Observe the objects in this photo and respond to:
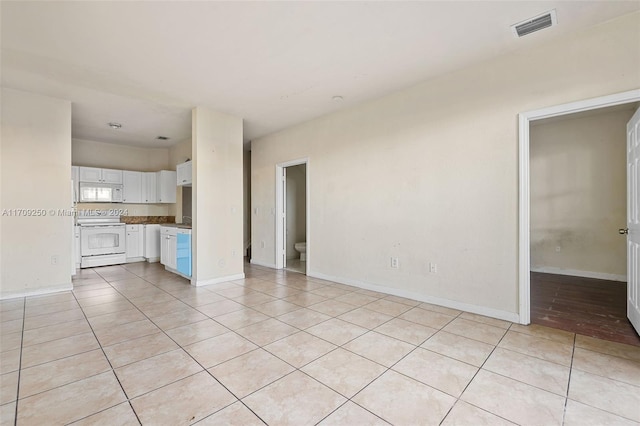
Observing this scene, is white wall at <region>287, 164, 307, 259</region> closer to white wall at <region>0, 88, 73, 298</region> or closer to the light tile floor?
the light tile floor

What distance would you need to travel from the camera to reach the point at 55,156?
3914 mm

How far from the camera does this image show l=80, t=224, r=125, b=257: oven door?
5465mm

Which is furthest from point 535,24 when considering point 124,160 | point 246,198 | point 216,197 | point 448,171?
point 124,160

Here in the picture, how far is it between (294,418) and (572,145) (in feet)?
20.3

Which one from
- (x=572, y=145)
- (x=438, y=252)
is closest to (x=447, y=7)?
(x=438, y=252)

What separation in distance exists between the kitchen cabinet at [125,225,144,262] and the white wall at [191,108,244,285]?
2.72 metres

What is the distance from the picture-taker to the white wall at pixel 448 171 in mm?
2619

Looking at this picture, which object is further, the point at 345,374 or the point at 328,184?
the point at 328,184

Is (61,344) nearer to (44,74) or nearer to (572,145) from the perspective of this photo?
(44,74)

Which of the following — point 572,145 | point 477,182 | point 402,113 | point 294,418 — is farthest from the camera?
point 572,145

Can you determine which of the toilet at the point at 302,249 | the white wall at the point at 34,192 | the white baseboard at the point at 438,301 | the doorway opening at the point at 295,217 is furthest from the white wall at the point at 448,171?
the white wall at the point at 34,192

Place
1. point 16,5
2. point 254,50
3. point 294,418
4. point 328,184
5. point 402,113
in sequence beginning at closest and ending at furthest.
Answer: point 294,418 < point 16,5 < point 254,50 < point 402,113 < point 328,184

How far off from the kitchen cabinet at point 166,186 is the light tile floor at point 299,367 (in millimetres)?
3446

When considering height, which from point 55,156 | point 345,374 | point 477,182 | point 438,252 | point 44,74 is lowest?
point 345,374
